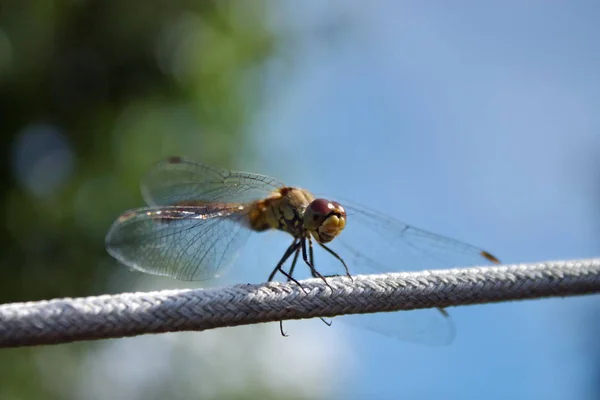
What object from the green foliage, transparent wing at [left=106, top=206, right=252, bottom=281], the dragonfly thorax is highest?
the green foliage

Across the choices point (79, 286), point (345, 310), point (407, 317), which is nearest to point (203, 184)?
point (407, 317)

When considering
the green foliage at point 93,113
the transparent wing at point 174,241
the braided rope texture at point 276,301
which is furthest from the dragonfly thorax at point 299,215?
the green foliage at point 93,113

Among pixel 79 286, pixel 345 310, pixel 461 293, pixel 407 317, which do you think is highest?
pixel 79 286

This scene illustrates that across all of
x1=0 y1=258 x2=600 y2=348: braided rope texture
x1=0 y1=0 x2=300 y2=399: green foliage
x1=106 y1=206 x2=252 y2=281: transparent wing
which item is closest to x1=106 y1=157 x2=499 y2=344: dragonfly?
x1=106 y1=206 x2=252 y2=281: transparent wing

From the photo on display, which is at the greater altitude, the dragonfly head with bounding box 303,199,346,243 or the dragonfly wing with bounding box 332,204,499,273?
the dragonfly wing with bounding box 332,204,499,273

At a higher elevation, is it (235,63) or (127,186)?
(235,63)

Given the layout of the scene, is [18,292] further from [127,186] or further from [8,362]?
[127,186]

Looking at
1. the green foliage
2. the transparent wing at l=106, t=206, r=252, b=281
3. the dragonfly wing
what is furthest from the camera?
the green foliage

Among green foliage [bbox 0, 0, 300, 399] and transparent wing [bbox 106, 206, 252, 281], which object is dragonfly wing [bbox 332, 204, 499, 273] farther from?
green foliage [bbox 0, 0, 300, 399]
